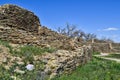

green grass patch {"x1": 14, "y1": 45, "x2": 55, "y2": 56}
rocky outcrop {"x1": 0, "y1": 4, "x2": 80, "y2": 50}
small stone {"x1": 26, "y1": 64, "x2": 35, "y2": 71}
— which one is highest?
rocky outcrop {"x1": 0, "y1": 4, "x2": 80, "y2": 50}

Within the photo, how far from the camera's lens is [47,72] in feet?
36.7

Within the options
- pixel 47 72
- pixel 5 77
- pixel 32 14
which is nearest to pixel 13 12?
pixel 32 14

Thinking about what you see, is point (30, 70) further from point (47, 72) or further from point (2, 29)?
point (2, 29)

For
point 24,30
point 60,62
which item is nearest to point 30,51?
point 60,62

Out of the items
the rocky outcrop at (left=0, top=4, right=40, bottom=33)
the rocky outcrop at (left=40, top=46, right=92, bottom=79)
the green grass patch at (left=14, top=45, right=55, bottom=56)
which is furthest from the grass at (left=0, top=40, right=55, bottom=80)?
the rocky outcrop at (left=0, top=4, right=40, bottom=33)

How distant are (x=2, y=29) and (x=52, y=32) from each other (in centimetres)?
→ 411

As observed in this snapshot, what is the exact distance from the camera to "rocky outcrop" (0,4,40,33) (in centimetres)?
1650

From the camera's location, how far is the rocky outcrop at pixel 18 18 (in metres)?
16.5

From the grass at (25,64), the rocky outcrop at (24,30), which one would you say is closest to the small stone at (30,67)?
the grass at (25,64)

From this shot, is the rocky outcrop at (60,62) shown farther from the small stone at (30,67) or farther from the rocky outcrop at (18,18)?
the rocky outcrop at (18,18)

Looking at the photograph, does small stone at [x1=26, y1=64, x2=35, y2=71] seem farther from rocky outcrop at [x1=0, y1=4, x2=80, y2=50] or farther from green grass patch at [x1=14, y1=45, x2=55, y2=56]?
rocky outcrop at [x1=0, y1=4, x2=80, y2=50]

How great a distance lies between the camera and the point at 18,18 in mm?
17484

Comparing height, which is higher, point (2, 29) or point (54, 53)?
point (2, 29)

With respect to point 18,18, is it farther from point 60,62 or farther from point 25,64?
point 25,64
